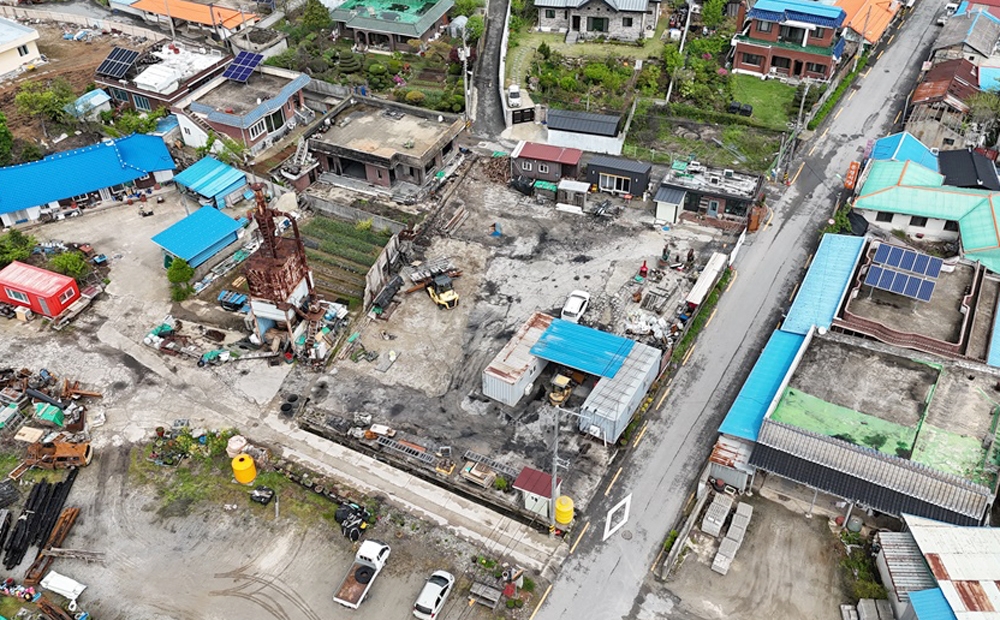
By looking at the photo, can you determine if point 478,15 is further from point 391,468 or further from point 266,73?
point 391,468

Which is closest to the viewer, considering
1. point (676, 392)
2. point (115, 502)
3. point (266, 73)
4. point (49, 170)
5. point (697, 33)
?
point (115, 502)

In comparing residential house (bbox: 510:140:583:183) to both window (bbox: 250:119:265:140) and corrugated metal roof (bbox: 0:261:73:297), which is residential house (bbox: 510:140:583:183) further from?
corrugated metal roof (bbox: 0:261:73:297)

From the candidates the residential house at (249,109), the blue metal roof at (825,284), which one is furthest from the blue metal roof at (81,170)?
the blue metal roof at (825,284)

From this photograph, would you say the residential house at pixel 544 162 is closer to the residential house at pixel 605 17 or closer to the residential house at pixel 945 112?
the residential house at pixel 605 17

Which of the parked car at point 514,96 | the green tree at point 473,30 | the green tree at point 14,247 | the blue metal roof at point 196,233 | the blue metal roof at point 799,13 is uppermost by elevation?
the blue metal roof at point 799,13

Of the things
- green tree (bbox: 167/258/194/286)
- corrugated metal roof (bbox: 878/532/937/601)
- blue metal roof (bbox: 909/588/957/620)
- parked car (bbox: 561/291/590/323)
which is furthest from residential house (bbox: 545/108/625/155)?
blue metal roof (bbox: 909/588/957/620)

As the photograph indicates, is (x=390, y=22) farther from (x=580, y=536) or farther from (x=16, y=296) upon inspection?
(x=580, y=536)

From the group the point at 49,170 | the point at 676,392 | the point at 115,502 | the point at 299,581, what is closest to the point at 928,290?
the point at 676,392
